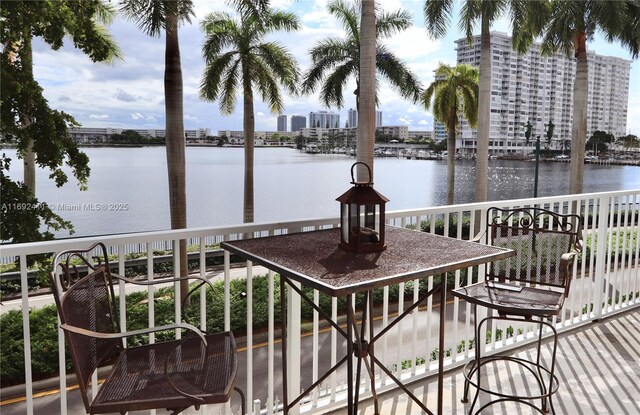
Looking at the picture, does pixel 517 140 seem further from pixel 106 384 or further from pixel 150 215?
pixel 106 384

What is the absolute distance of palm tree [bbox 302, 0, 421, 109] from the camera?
16.5 meters

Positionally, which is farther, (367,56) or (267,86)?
(267,86)

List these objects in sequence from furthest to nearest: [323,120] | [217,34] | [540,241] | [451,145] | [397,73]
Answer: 1. [323,120]
2. [451,145]
3. [397,73]
4. [217,34]
5. [540,241]

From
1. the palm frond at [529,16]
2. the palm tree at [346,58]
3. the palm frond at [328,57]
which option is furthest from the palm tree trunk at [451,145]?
the palm frond at [529,16]

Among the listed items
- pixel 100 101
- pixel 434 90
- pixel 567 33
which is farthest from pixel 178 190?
pixel 100 101

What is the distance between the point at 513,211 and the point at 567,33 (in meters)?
14.2

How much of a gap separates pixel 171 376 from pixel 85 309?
1.19 feet

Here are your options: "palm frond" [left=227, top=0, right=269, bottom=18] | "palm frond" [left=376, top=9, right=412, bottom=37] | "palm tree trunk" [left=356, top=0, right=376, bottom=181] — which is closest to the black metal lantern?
"palm tree trunk" [left=356, top=0, right=376, bottom=181]

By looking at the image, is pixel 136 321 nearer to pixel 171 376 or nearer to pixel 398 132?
pixel 171 376

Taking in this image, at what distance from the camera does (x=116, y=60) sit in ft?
41.3

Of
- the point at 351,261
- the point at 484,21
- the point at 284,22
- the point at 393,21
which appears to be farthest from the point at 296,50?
the point at 351,261

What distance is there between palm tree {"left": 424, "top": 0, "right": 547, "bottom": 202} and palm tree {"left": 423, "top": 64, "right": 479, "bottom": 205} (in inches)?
260

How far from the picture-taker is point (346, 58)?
55.7ft

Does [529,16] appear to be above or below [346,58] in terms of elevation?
above
